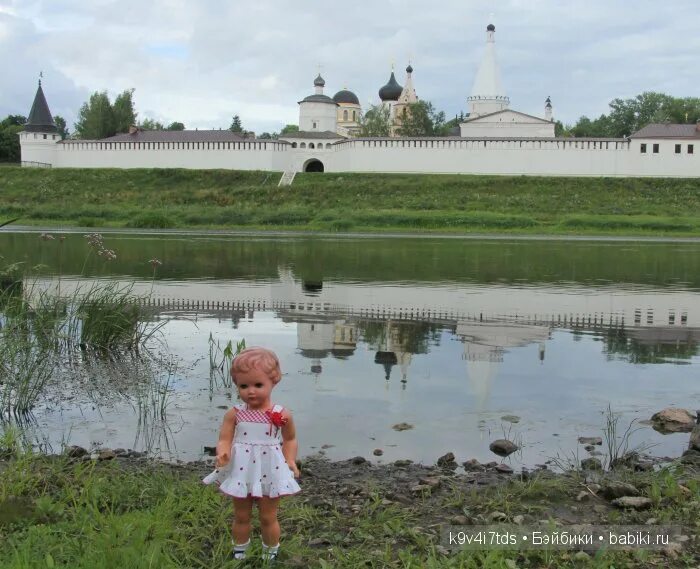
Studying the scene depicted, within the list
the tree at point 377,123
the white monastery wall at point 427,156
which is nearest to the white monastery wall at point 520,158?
the white monastery wall at point 427,156

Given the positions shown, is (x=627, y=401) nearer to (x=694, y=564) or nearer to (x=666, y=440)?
(x=666, y=440)

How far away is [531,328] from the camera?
36.8ft

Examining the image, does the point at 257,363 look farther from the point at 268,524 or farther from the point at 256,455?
the point at 268,524

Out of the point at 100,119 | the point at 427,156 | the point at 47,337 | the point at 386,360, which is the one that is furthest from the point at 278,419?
the point at 100,119

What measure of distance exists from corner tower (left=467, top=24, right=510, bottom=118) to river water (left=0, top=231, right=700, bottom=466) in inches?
1842

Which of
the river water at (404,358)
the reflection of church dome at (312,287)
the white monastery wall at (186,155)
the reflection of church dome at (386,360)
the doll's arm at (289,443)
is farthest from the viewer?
the white monastery wall at (186,155)

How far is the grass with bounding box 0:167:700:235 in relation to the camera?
40.2 metres

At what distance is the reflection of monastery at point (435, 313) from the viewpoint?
31.4 ft

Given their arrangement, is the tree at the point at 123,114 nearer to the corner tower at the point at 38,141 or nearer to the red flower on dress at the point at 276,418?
the corner tower at the point at 38,141

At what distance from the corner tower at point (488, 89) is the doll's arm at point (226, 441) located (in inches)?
2487

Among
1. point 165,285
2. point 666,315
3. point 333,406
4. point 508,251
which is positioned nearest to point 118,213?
point 508,251

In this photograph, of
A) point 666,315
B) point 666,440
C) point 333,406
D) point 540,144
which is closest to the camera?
point 666,440

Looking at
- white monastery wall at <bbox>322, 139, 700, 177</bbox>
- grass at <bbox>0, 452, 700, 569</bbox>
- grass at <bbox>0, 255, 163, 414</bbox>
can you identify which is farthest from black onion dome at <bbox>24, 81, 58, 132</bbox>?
grass at <bbox>0, 452, 700, 569</bbox>

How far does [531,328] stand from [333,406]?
16.9 ft
